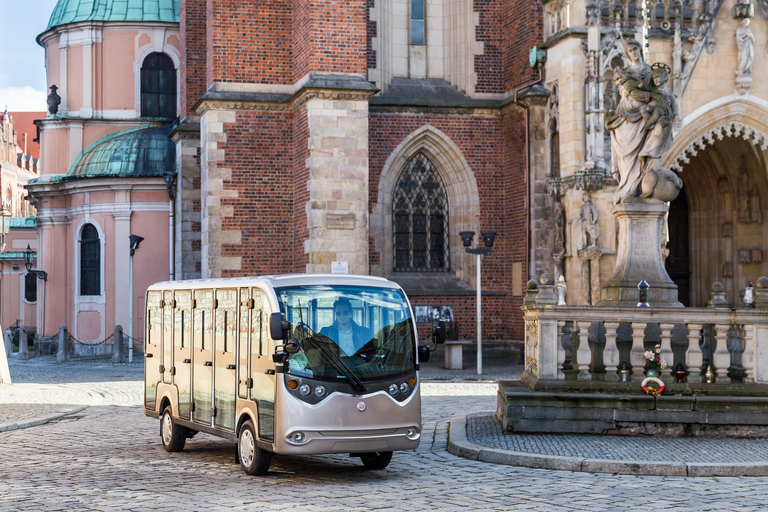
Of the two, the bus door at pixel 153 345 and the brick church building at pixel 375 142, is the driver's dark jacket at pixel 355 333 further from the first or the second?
the brick church building at pixel 375 142

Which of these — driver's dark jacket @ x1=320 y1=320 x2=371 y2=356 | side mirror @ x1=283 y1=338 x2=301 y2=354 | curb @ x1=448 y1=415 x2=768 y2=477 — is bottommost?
curb @ x1=448 y1=415 x2=768 y2=477

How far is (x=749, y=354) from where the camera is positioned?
1171 cm

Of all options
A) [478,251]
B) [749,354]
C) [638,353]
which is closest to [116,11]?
[478,251]

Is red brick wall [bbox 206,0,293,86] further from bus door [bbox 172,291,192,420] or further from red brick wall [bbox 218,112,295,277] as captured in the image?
bus door [bbox 172,291,192,420]

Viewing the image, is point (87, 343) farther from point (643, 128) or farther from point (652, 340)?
point (652, 340)

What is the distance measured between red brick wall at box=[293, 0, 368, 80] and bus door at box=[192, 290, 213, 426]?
38.9 feet

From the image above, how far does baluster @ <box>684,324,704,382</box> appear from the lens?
1174cm

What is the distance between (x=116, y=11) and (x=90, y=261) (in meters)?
9.04

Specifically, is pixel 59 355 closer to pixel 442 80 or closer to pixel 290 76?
pixel 290 76

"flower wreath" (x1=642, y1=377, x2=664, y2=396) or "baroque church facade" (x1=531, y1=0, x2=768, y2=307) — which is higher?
"baroque church facade" (x1=531, y1=0, x2=768, y2=307)

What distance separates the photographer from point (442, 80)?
83.7 feet

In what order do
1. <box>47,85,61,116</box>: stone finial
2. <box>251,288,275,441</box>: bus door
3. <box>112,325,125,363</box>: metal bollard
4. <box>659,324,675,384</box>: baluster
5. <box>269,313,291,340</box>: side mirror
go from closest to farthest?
1. <box>269,313,291,340</box>: side mirror
2. <box>251,288,275,441</box>: bus door
3. <box>659,324,675,384</box>: baluster
4. <box>112,325,125,363</box>: metal bollard
5. <box>47,85,61,116</box>: stone finial

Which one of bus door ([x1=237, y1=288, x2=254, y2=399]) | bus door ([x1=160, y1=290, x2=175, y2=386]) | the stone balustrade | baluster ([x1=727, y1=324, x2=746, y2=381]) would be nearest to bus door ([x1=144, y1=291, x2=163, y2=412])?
bus door ([x1=160, y1=290, x2=175, y2=386])

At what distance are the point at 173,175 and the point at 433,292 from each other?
10.7m
